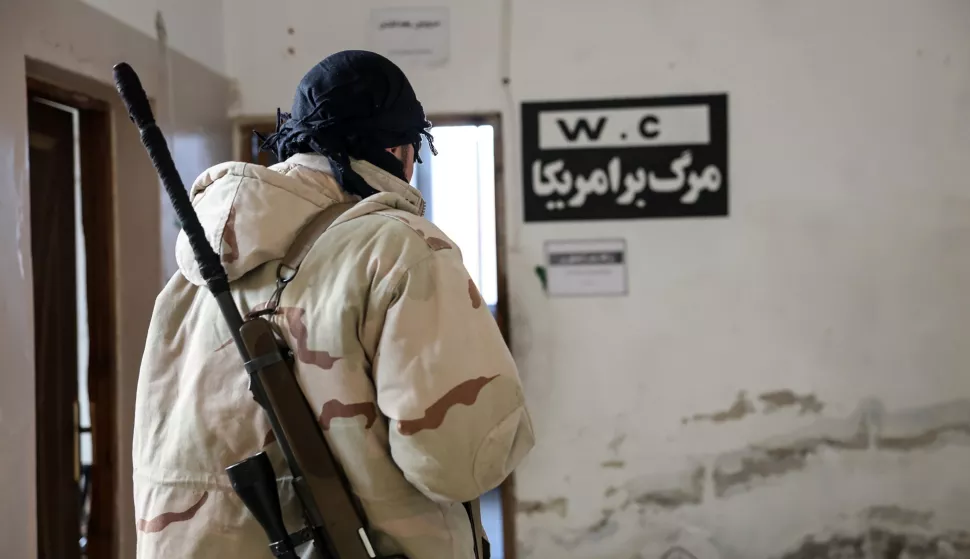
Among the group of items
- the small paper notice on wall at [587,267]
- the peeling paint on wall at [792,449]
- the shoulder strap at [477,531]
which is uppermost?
the small paper notice on wall at [587,267]

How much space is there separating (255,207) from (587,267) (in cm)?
133

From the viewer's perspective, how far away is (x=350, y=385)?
70 cm

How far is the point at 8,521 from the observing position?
3.65 feet

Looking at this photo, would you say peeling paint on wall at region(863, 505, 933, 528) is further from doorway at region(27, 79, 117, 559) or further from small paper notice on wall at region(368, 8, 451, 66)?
doorway at region(27, 79, 117, 559)

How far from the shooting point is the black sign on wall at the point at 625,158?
192 centimetres

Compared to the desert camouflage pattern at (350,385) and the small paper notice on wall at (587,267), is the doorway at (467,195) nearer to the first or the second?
the small paper notice on wall at (587,267)

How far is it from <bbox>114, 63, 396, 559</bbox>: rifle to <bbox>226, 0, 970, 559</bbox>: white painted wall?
4.14 ft

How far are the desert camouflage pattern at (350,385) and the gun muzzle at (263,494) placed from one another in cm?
2

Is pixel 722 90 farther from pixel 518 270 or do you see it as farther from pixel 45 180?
pixel 45 180

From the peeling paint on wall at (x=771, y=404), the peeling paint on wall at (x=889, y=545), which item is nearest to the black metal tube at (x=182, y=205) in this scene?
the peeling paint on wall at (x=771, y=404)

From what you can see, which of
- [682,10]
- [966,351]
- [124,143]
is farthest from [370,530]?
[966,351]

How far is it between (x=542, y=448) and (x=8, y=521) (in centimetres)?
123

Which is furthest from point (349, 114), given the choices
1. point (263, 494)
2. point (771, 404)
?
point (771, 404)

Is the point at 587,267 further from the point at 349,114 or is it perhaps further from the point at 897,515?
the point at 349,114
